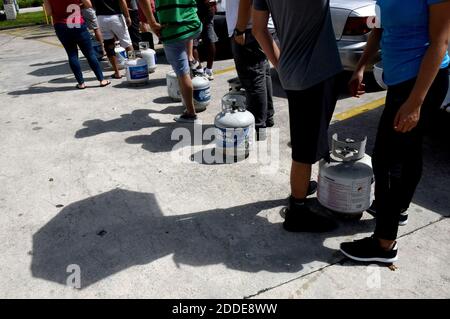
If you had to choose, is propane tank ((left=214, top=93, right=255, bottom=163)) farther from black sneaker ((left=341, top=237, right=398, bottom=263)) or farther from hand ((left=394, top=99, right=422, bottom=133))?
hand ((left=394, top=99, right=422, bottom=133))

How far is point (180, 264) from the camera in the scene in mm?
2734

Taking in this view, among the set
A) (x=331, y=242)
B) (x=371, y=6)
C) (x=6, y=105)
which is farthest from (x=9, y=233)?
(x=371, y=6)

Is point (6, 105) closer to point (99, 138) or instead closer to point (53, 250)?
point (99, 138)

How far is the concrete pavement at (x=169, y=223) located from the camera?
254 cm

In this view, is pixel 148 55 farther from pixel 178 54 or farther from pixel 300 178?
pixel 300 178

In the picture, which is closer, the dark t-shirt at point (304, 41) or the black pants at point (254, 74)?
the dark t-shirt at point (304, 41)

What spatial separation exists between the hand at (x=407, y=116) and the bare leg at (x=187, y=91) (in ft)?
9.56

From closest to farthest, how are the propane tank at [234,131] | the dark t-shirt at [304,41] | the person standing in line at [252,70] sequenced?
1. the dark t-shirt at [304,41]
2. the propane tank at [234,131]
3. the person standing in line at [252,70]

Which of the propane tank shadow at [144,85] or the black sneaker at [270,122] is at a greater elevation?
the propane tank shadow at [144,85]

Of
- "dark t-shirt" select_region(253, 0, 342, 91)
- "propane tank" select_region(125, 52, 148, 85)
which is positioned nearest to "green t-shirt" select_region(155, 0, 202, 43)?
"dark t-shirt" select_region(253, 0, 342, 91)

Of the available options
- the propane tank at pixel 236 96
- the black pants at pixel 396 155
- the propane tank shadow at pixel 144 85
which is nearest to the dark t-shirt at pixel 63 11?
the propane tank shadow at pixel 144 85

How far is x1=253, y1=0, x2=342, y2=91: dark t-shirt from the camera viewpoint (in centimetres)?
247

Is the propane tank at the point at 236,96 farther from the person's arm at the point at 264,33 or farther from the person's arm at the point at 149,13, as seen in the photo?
the person's arm at the point at 264,33
